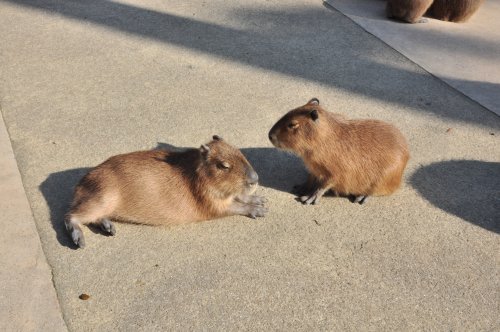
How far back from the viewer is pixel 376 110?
14.9 ft

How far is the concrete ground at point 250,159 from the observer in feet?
9.16

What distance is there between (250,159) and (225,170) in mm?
705

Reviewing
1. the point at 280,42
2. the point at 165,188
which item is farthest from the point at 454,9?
the point at 165,188

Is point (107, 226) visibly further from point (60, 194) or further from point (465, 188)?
point (465, 188)

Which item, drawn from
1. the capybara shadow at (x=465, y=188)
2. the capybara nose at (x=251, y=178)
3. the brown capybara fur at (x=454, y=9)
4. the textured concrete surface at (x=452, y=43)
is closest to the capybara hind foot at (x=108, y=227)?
the capybara nose at (x=251, y=178)

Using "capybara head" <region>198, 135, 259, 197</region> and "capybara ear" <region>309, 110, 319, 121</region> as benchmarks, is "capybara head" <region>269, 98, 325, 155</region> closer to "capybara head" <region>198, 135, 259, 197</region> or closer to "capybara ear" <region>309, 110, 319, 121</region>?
"capybara ear" <region>309, 110, 319, 121</region>

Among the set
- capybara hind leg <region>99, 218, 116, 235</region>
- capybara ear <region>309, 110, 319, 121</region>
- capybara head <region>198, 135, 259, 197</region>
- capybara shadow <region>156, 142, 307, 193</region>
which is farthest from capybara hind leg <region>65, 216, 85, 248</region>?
capybara ear <region>309, 110, 319, 121</region>

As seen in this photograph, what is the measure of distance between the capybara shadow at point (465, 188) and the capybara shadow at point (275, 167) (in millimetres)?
839

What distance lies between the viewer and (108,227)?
10.2ft

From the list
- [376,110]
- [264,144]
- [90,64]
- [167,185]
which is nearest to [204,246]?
[167,185]

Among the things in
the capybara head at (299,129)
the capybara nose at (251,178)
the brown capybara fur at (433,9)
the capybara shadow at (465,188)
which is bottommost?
the capybara shadow at (465,188)

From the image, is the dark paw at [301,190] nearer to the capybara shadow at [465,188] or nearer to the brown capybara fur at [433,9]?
the capybara shadow at [465,188]

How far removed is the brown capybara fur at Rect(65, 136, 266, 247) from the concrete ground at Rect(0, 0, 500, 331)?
11cm

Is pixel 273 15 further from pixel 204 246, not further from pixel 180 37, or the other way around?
pixel 204 246
